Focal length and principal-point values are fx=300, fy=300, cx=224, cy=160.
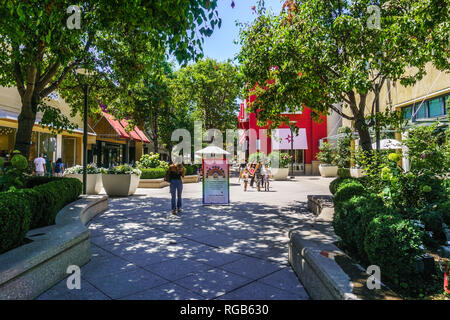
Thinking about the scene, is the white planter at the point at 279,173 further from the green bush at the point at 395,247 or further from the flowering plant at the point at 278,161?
the green bush at the point at 395,247

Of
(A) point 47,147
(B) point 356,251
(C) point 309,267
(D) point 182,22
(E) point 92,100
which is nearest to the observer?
(C) point 309,267

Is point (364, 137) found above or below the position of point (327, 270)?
above

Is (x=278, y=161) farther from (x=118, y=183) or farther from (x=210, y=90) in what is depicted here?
(x=118, y=183)

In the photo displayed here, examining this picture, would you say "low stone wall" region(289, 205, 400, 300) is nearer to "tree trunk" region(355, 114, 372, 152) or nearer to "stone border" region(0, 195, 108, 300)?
"stone border" region(0, 195, 108, 300)

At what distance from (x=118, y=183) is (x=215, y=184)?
4.58 m

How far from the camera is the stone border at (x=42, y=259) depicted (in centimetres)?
298

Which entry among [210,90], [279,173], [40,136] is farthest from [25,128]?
[210,90]

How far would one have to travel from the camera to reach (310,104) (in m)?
8.94

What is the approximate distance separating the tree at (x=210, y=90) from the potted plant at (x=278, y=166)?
8.84 metres

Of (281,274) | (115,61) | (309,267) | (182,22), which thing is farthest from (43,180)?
(309,267)

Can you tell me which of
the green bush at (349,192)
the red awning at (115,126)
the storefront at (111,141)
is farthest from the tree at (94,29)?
the red awning at (115,126)

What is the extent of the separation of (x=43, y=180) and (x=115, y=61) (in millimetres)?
4895

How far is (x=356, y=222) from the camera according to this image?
3625 millimetres

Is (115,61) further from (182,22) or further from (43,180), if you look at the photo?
(182,22)
